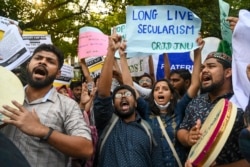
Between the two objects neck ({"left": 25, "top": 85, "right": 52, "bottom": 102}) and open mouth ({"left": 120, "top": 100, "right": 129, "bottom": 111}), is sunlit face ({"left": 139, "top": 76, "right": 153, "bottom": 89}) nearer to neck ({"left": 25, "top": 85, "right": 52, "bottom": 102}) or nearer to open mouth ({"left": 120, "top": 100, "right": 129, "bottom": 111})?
open mouth ({"left": 120, "top": 100, "right": 129, "bottom": 111})

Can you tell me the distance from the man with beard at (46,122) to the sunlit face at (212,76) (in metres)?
1.18

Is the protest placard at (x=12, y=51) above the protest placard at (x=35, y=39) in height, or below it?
above

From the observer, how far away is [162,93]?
16.2 ft

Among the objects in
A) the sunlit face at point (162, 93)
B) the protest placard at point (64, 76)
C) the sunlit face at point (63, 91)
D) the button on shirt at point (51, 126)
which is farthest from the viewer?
the protest placard at point (64, 76)

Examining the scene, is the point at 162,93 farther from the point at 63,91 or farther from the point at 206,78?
the point at 63,91

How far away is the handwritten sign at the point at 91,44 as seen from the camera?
6.65 m

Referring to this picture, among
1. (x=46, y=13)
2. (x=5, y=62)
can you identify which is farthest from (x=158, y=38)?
(x=46, y=13)

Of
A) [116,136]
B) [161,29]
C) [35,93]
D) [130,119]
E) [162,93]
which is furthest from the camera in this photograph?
[161,29]

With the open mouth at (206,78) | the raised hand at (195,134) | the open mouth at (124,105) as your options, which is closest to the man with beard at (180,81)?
the open mouth at (124,105)

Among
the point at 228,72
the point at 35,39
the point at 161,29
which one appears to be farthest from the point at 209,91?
the point at 35,39

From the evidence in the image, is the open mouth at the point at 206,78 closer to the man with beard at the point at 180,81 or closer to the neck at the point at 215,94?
the neck at the point at 215,94

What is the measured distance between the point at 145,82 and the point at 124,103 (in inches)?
76.1

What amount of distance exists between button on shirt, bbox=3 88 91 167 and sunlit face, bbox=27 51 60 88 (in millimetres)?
113

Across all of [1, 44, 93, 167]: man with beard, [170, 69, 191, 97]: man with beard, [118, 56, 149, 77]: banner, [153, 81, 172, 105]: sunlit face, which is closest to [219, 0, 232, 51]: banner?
[153, 81, 172, 105]: sunlit face
